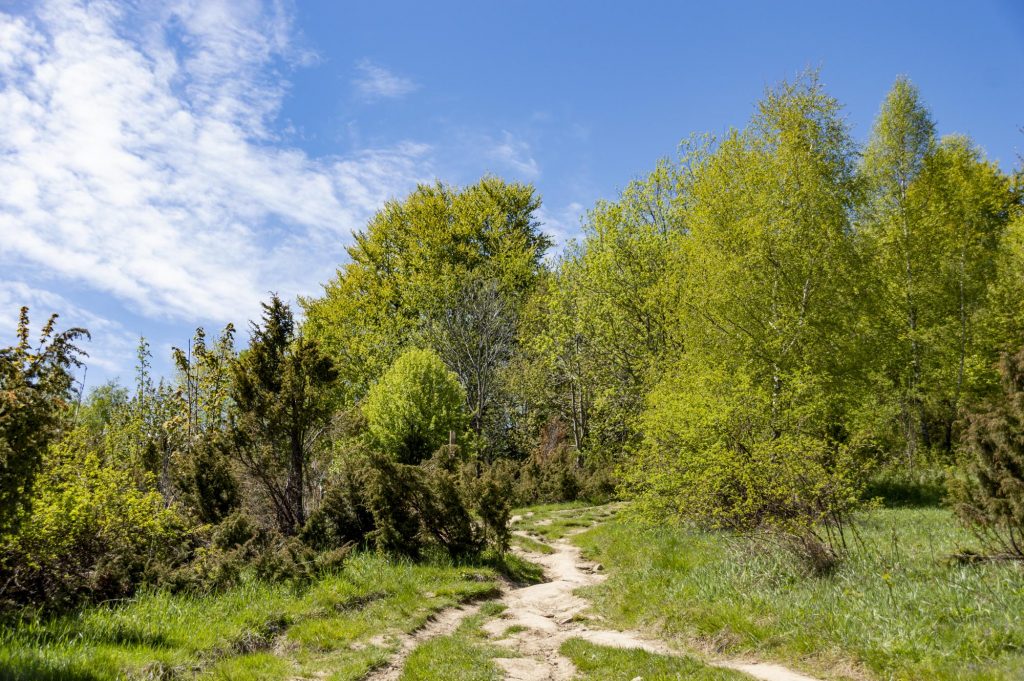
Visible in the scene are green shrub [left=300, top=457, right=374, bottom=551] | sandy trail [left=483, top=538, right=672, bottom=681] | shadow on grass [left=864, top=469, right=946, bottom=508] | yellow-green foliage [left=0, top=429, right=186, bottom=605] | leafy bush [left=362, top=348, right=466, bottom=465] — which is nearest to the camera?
sandy trail [left=483, top=538, right=672, bottom=681]

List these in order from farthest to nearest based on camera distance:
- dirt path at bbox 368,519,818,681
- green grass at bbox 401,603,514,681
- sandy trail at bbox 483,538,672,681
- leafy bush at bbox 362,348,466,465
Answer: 1. leafy bush at bbox 362,348,466,465
2. sandy trail at bbox 483,538,672,681
3. dirt path at bbox 368,519,818,681
4. green grass at bbox 401,603,514,681

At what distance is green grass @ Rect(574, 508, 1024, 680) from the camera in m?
5.74

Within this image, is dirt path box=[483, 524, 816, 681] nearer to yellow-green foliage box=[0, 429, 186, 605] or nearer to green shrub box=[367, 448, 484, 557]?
green shrub box=[367, 448, 484, 557]

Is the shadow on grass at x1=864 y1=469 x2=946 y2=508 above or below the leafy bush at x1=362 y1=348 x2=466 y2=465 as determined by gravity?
below

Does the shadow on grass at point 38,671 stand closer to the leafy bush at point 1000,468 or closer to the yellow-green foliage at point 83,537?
the yellow-green foliage at point 83,537

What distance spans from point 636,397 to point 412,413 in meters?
8.50

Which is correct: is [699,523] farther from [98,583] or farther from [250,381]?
[98,583]

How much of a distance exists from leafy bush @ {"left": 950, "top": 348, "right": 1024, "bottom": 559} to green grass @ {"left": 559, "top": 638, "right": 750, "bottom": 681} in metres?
4.27

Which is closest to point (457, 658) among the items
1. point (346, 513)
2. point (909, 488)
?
point (346, 513)

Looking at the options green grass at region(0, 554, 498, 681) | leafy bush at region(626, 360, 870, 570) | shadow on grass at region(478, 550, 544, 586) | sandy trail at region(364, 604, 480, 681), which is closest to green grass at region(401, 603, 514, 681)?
sandy trail at region(364, 604, 480, 681)

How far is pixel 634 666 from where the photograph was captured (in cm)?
686

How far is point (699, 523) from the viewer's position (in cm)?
1327

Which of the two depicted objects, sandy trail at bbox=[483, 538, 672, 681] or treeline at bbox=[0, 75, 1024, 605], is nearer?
sandy trail at bbox=[483, 538, 672, 681]

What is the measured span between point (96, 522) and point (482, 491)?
6917mm
